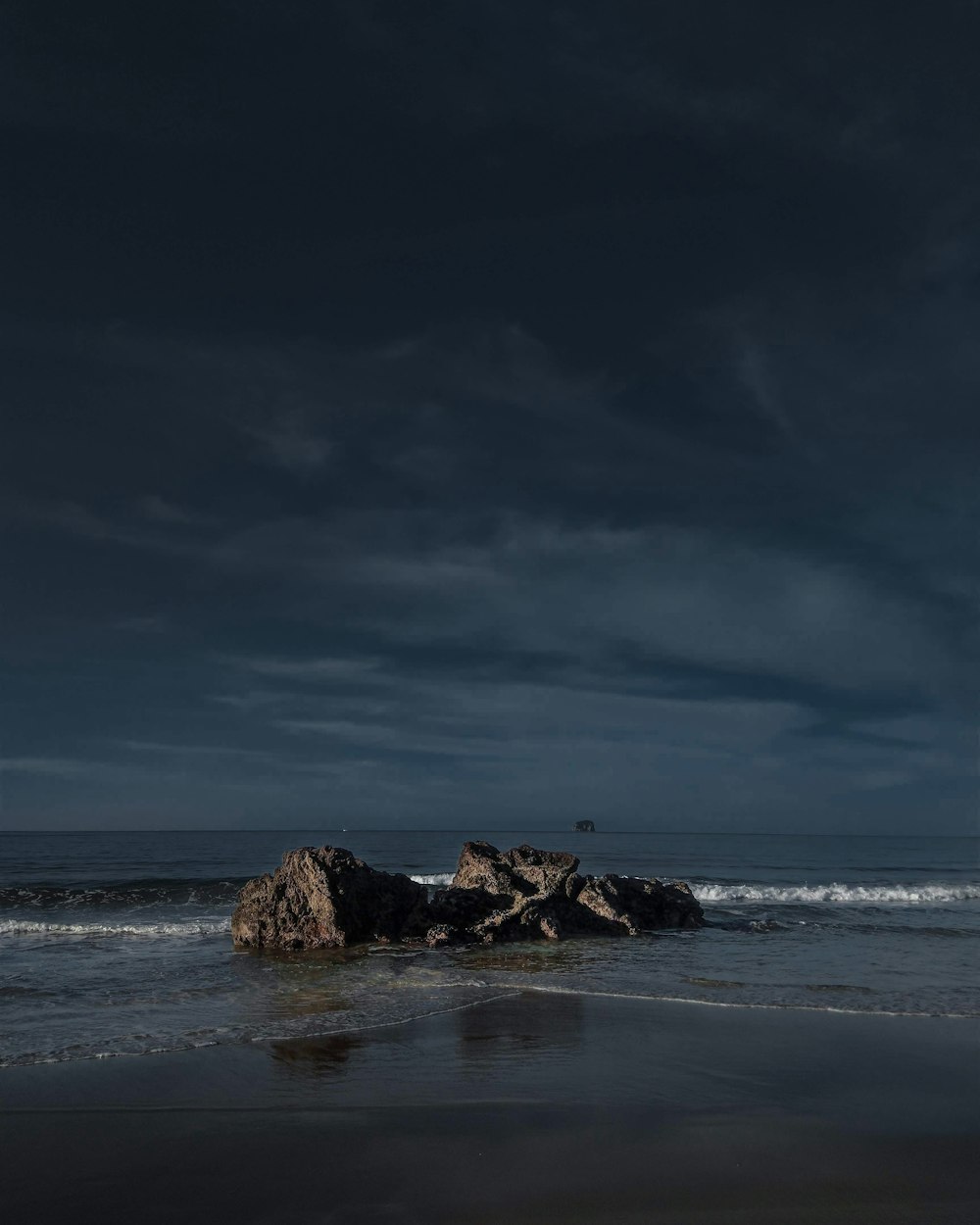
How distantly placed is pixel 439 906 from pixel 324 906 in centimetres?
265

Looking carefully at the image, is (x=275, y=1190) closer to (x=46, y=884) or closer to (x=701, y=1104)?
(x=701, y=1104)

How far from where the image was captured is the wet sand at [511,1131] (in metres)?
4.96

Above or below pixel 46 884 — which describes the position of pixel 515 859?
above

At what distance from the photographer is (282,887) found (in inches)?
715

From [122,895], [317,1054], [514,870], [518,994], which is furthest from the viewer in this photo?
[122,895]

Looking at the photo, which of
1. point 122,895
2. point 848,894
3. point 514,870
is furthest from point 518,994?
point 848,894

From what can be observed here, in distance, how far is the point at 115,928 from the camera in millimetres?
20516

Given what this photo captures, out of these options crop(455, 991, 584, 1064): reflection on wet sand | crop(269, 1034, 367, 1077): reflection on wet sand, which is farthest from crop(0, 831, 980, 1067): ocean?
crop(455, 991, 584, 1064): reflection on wet sand

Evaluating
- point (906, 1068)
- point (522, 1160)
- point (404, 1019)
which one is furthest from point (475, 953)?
point (522, 1160)

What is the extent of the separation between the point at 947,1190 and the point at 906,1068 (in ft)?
9.78

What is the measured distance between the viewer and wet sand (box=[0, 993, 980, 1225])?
4965mm

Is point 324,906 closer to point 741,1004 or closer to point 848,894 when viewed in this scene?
point 741,1004

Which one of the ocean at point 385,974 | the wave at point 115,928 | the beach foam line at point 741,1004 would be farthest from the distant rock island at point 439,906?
the beach foam line at point 741,1004

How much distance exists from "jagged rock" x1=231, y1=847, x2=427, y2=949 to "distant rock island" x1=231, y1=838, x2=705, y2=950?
0.02 metres
